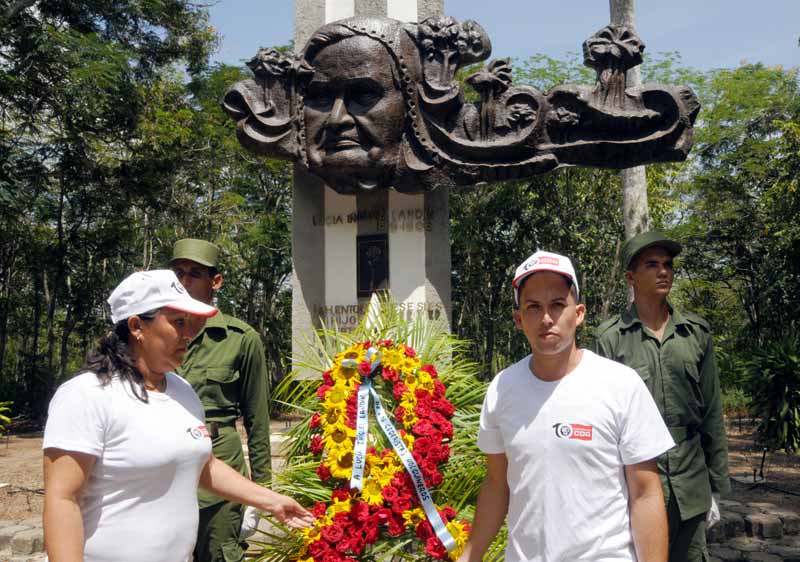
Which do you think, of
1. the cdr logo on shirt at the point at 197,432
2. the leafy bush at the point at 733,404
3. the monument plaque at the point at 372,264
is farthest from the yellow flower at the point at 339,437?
the leafy bush at the point at 733,404

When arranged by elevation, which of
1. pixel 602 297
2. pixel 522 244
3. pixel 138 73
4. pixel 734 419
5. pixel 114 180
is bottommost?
pixel 734 419

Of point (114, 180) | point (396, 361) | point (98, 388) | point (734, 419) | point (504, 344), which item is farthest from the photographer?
point (504, 344)

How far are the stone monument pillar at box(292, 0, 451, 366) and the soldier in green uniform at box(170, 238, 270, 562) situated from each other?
2445mm

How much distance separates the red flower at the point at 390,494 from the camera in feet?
10.0

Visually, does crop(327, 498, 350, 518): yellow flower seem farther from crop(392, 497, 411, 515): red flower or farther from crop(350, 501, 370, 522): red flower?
crop(392, 497, 411, 515): red flower

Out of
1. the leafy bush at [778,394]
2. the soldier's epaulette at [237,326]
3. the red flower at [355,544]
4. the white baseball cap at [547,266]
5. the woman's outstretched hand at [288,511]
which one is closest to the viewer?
the white baseball cap at [547,266]

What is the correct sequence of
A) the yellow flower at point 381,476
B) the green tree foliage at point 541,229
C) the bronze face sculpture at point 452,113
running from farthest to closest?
the green tree foliage at point 541,229 < the bronze face sculpture at point 452,113 < the yellow flower at point 381,476

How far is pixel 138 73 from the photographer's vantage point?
14094mm

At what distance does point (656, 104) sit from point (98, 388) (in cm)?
458

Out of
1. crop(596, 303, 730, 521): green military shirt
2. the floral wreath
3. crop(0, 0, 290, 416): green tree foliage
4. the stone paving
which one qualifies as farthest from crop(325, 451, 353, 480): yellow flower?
crop(0, 0, 290, 416): green tree foliage

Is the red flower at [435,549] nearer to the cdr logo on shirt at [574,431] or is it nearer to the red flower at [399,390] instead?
the red flower at [399,390]

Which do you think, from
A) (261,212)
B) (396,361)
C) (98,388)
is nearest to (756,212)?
(261,212)

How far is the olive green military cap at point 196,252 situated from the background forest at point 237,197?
8872 mm

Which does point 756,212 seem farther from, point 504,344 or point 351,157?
point 351,157
